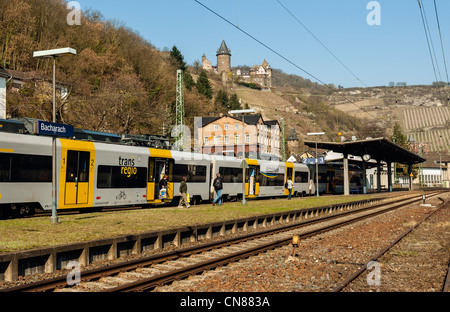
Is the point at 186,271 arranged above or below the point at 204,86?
below

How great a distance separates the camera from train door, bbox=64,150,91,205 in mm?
20016

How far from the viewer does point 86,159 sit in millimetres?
21031

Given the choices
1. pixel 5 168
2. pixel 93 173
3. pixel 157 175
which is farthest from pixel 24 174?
pixel 157 175

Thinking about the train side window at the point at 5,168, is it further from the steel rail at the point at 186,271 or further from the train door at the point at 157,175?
the steel rail at the point at 186,271

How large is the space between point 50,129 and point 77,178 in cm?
A: 532

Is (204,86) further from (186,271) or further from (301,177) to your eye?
(186,271)

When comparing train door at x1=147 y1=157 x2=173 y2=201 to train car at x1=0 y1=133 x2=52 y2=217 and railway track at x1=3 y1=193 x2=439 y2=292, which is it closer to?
train car at x1=0 y1=133 x2=52 y2=217

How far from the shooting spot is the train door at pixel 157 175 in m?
25.6

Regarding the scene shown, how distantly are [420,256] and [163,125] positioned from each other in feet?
141

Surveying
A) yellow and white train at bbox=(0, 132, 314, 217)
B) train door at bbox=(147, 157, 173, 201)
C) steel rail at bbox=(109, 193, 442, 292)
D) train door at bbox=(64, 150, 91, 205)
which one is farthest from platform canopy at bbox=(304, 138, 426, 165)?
steel rail at bbox=(109, 193, 442, 292)

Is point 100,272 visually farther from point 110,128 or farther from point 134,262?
point 110,128

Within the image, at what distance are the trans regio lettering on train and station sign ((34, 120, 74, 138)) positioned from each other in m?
7.01

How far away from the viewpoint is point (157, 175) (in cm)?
2623
